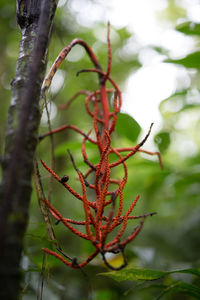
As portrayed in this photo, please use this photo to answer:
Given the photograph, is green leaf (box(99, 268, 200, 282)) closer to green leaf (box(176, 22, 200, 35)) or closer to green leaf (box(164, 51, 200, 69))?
green leaf (box(164, 51, 200, 69))

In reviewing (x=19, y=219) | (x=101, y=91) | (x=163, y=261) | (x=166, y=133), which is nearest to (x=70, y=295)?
(x=163, y=261)

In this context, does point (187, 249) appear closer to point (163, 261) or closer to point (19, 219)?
point (163, 261)

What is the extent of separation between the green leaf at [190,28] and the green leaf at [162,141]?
503 millimetres

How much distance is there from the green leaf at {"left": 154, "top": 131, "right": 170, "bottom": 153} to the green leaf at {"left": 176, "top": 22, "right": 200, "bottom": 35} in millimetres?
503

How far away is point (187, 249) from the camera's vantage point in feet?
6.02

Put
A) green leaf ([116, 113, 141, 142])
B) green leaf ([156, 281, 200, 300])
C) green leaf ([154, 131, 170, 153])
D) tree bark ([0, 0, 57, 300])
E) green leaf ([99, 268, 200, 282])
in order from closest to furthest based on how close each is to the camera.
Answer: tree bark ([0, 0, 57, 300]), green leaf ([99, 268, 200, 282]), green leaf ([156, 281, 200, 300]), green leaf ([116, 113, 141, 142]), green leaf ([154, 131, 170, 153])

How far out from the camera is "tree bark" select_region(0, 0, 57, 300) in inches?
18.2

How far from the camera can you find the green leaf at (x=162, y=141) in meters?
1.47

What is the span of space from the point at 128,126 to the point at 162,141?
313 mm

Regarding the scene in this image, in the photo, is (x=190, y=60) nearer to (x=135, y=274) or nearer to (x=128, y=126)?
(x=128, y=126)

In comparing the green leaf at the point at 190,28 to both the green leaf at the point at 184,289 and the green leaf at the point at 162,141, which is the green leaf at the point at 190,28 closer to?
the green leaf at the point at 162,141

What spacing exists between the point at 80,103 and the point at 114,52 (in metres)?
0.80

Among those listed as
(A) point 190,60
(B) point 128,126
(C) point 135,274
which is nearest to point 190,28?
(A) point 190,60

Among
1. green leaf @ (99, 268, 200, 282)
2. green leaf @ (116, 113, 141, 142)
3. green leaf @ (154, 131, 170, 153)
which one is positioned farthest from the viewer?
green leaf @ (154, 131, 170, 153)
